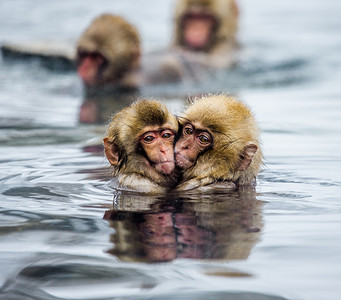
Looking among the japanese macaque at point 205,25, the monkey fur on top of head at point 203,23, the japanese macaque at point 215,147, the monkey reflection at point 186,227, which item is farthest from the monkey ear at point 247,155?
the monkey fur on top of head at point 203,23

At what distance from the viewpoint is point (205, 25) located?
12258 mm

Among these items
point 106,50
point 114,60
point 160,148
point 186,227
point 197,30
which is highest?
A: point 197,30

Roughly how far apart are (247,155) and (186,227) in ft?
3.83

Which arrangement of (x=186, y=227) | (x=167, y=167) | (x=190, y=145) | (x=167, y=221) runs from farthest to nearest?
1. (x=190, y=145)
2. (x=167, y=167)
3. (x=167, y=221)
4. (x=186, y=227)

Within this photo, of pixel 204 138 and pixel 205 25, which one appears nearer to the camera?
pixel 204 138

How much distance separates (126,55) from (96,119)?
7.29 feet

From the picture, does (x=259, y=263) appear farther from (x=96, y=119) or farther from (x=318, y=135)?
(x=96, y=119)

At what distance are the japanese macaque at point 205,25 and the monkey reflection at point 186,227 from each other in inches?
290

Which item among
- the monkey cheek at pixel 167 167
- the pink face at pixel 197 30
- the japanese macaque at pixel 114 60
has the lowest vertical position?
the monkey cheek at pixel 167 167

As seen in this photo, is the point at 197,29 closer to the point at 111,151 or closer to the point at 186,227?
the point at 111,151

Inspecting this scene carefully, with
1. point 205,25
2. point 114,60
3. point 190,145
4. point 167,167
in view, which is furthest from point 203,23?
point 167,167

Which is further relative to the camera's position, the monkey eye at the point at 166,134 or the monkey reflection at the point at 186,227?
the monkey eye at the point at 166,134

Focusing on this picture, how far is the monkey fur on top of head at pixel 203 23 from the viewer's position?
12.1 meters

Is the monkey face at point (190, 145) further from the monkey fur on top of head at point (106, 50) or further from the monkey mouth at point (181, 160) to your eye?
the monkey fur on top of head at point (106, 50)
